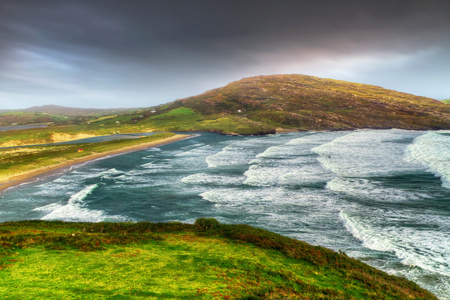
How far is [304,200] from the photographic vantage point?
31.6 m

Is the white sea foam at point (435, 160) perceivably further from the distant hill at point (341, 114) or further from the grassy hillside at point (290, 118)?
the distant hill at point (341, 114)

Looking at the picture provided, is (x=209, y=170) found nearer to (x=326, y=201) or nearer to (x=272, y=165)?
(x=272, y=165)

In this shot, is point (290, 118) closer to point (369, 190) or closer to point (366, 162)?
point (366, 162)

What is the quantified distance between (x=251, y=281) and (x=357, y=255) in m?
11.0

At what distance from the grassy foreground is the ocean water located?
491 cm

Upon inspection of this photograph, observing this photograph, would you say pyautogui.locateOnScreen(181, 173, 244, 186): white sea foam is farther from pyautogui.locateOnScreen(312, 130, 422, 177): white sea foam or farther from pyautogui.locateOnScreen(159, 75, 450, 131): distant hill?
pyautogui.locateOnScreen(159, 75, 450, 131): distant hill

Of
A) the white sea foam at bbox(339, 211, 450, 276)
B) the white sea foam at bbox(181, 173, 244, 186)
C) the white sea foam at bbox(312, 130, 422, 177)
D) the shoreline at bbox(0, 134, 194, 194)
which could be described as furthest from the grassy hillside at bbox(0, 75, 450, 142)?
the white sea foam at bbox(339, 211, 450, 276)

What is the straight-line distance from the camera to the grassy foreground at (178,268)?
1069 cm

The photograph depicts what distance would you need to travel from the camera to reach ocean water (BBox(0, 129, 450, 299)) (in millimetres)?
19953

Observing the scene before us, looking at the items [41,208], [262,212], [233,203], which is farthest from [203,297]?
[41,208]

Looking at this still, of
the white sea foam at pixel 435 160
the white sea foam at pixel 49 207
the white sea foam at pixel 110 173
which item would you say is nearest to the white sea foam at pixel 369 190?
the white sea foam at pixel 435 160

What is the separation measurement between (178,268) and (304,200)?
2237 cm

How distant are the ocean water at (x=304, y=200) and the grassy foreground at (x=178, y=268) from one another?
4.91 metres

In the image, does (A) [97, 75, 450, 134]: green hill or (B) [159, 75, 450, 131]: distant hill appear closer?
(A) [97, 75, 450, 134]: green hill
